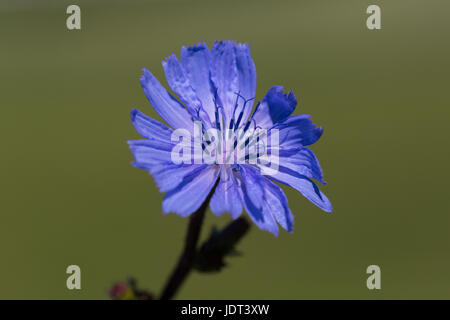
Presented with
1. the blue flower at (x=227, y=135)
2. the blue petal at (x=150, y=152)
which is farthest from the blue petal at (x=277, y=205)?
the blue petal at (x=150, y=152)

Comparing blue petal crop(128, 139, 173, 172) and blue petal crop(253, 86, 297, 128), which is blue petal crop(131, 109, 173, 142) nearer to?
blue petal crop(128, 139, 173, 172)

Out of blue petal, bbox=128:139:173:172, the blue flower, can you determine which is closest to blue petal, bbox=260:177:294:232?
the blue flower

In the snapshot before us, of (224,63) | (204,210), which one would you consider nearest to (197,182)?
(204,210)

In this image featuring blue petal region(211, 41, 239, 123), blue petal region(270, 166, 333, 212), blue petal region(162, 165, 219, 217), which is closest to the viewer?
blue petal region(162, 165, 219, 217)

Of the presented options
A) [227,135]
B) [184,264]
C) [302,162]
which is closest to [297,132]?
[302,162]

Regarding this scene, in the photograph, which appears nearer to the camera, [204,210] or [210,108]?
[204,210]

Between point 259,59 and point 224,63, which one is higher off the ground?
point 259,59
